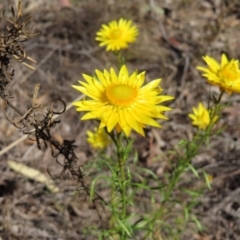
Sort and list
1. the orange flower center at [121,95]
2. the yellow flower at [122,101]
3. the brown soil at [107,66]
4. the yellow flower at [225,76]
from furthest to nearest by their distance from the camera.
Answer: the brown soil at [107,66] → the yellow flower at [225,76] → the orange flower center at [121,95] → the yellow flower at [122,101]

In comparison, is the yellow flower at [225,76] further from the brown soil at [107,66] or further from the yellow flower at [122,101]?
the brown soil at [107,66]

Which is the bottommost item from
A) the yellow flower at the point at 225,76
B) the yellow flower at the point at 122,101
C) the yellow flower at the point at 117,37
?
the yellow flower at the point at 122,101

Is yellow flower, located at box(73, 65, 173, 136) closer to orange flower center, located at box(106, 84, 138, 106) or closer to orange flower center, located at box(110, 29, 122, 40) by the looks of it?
orange flower center, located at box(106, 84, 138, 106)

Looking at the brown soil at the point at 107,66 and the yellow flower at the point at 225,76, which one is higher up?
the brown soil at the point at 107,66

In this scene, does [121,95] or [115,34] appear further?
[115,34]

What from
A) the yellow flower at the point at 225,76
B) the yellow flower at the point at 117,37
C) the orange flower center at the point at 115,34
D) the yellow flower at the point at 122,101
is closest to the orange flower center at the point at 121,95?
the yellow flower at the point at 122,101

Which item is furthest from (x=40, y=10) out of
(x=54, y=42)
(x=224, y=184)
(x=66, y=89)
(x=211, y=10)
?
(x=224, y=184)

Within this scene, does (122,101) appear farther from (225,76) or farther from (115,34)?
(115,34)

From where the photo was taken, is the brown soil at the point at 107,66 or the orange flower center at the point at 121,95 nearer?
the orange flower center at the point at 121,95

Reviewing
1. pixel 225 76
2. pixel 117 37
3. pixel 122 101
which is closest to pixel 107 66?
pixel 117 37
